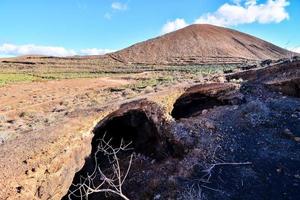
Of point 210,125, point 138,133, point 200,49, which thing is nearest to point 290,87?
point 210,125

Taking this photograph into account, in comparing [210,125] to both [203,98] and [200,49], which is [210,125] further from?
[200,49]

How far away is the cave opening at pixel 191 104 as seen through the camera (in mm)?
11789

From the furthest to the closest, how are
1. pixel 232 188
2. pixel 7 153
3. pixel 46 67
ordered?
pixel 46 67 < pixel 7 153 < pixel 232 188

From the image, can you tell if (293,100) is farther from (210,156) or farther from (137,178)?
(137,178)

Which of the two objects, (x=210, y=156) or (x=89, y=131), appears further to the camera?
(x=89, y=131)

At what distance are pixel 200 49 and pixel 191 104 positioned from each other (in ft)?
121

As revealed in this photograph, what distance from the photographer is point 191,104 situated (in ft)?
40.1

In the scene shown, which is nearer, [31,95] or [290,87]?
[290,87]

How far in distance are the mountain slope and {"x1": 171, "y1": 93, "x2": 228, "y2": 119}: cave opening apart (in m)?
31.0

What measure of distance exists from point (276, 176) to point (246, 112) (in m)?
2.56

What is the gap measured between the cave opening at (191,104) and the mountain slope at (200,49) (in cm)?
3100

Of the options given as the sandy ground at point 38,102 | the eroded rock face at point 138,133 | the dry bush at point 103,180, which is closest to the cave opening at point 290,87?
the eroded rock face at point 138,133

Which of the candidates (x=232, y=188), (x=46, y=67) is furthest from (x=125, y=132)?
(x=46, y=67)

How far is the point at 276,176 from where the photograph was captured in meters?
7.74
